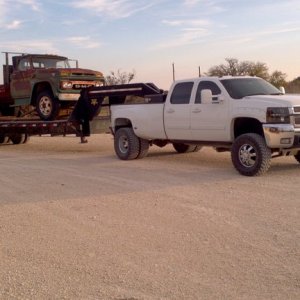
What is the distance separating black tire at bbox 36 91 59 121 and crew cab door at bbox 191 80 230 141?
6.08m

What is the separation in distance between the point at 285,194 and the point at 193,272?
12.3 ft

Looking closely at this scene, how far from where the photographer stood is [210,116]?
36.2 ft

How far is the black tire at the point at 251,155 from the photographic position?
9852mm

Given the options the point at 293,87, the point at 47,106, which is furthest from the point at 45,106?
the point at 293,87

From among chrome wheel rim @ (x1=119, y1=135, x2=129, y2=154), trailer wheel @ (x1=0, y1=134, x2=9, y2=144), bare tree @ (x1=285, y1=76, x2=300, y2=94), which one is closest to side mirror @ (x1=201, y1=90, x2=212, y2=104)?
chrome wheel rim @ (x1=119, y1=135, x2=129, y2=154)

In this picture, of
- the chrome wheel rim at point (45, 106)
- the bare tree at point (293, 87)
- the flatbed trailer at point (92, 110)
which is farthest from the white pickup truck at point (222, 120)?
the bare tree at point (293, 87)

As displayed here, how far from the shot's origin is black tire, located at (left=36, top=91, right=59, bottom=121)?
16234 mm

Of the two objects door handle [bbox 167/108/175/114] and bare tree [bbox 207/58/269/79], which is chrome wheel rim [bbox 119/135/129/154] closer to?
door handle [bbox 167/108/175/114]

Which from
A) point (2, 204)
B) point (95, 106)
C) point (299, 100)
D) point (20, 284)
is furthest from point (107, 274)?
point (95, 106)

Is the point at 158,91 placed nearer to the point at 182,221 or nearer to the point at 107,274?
the point at 182,221

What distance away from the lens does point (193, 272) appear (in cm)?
492

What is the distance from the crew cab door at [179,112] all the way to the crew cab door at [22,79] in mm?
6232

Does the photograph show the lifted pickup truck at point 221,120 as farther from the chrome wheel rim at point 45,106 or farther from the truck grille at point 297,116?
the chrome wheel rim at point 45,106

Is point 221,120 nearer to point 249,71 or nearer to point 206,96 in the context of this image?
point 206,96
